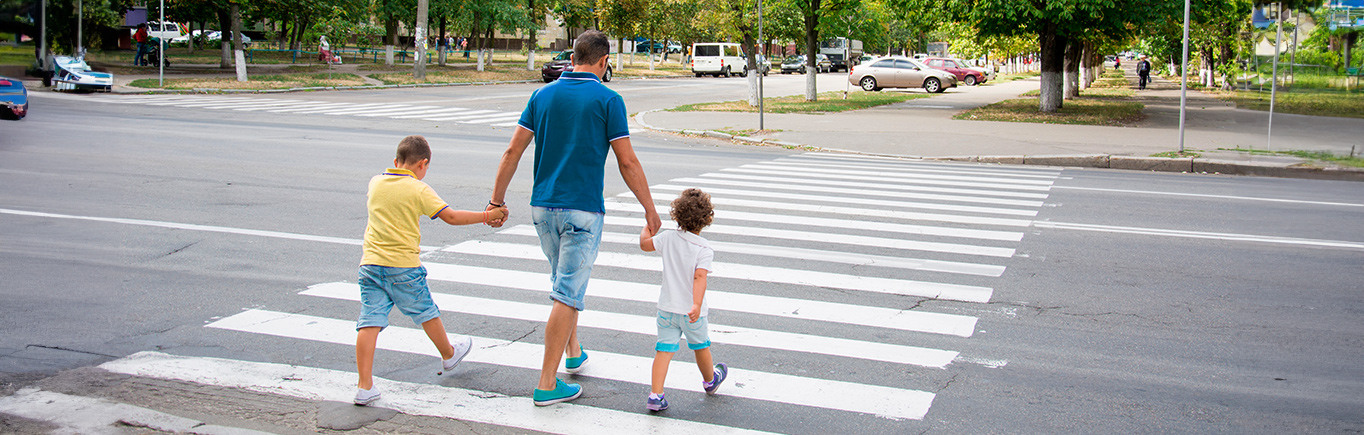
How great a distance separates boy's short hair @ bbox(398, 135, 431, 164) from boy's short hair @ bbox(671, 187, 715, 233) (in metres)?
1.20

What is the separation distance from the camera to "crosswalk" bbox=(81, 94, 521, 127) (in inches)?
931

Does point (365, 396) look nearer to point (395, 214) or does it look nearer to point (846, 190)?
point (395, 214)

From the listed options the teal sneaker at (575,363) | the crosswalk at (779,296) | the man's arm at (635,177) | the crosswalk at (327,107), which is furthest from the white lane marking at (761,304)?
the crosswalk at (327,107)

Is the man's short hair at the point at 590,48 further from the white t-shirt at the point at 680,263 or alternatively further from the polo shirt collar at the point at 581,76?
the white t-shirt at the point at 680,263

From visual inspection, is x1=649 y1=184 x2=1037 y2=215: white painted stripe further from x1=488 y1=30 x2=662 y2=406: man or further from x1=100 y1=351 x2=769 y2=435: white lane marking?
x1=488 y1=30 x2=662 y2=406: man

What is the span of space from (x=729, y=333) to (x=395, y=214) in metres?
2.11

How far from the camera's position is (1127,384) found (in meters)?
4.88

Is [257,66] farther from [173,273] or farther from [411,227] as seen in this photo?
[411,227]

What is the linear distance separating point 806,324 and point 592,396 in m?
1.71

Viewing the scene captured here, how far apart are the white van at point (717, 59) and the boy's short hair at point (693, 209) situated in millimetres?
53814

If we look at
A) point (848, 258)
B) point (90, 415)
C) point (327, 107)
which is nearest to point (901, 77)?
point (327, 107)

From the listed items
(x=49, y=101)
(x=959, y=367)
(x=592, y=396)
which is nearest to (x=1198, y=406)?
(x=959, y=367)

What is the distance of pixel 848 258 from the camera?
783 centimetres

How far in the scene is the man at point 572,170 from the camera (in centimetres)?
438
